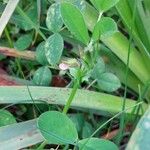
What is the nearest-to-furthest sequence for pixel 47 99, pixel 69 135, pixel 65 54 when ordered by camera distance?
1. pixel 69 135
2. pixel 47 99
3. pixel 65 54

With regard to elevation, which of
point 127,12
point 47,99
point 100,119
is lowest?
point 100,119

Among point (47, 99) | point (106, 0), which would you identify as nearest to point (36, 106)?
point (47, 99)

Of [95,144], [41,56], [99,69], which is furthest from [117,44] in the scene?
[95,144]

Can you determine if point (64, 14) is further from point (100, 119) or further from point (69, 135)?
point (100, 119)

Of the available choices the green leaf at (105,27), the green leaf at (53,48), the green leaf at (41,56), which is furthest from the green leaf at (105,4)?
the green leaf at (41,56)

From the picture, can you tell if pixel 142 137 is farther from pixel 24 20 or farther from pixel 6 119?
pixel 24 20

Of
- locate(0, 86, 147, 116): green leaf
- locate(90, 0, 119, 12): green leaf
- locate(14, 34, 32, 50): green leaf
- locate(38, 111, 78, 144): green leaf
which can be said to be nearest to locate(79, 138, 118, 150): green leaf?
locate(38, 111, 78, 144): green leaf
